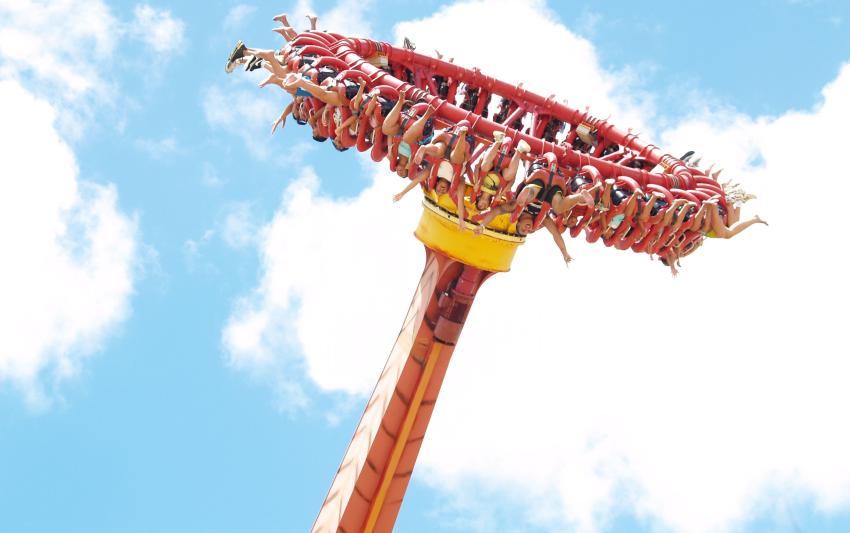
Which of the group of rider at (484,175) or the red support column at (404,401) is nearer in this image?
the group of rider at (484,175)

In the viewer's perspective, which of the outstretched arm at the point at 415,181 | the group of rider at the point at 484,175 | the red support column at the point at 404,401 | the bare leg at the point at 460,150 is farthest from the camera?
the red support column at the point at 404,401

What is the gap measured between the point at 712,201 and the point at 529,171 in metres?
1.88

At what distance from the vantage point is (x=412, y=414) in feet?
34.7

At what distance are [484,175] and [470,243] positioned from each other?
1.68 metres

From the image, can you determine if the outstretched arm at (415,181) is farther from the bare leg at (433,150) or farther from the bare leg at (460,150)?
the bare leg at (460,150)

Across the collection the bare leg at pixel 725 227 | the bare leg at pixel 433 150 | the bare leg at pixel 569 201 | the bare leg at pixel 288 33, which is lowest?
the bare leg at pixel 433 150

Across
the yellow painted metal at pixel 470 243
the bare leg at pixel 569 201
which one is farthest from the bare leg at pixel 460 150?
the yellow painted metal at pixel 470 243

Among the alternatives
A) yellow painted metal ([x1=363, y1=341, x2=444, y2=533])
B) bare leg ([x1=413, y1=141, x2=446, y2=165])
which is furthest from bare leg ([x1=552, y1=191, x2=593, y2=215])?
yellow painted metal ([x1=363, y1=341, x2=444, y2=533])

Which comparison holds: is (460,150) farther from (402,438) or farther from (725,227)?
(402,438)

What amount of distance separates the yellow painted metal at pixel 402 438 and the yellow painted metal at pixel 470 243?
3.05 feet

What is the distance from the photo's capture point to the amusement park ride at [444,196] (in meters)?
8.88

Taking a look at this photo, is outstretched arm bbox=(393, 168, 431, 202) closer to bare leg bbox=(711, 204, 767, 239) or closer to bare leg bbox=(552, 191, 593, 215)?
bare leg bbox=(552, 191, 593, 215)

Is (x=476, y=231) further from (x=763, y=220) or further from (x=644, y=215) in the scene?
(x=763, y=220)

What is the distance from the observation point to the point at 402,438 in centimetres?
1062
